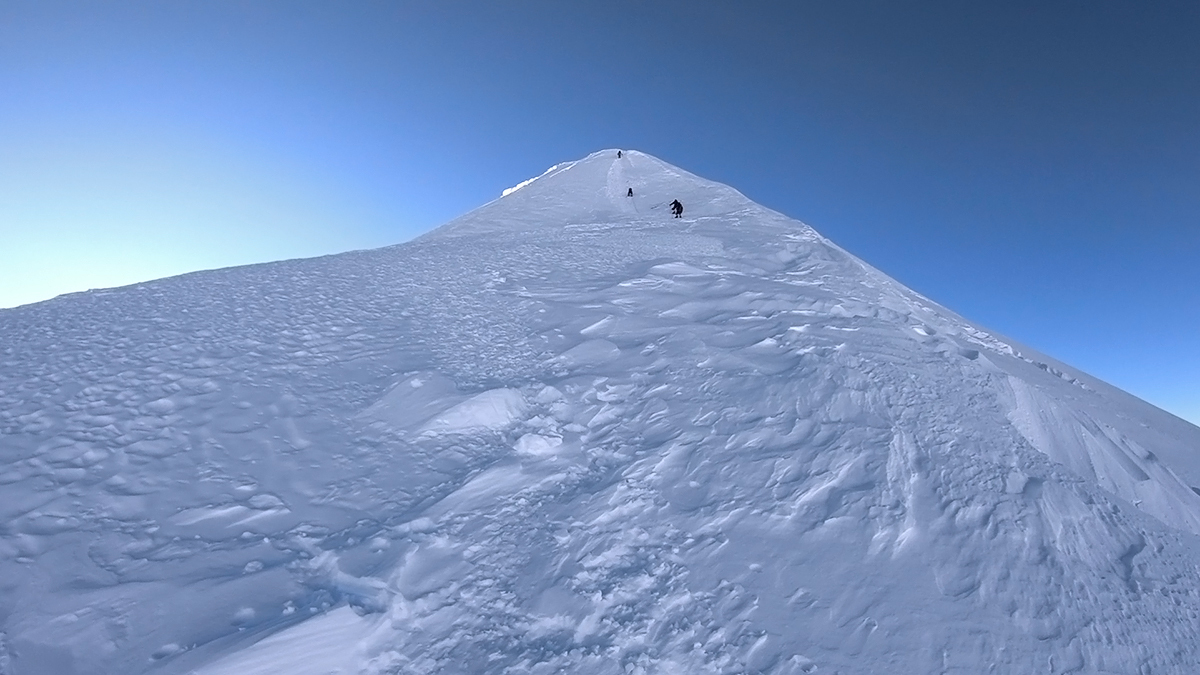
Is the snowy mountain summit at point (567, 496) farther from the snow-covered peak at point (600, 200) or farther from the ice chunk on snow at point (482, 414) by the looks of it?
the snow-covered peak at point (600, 200)

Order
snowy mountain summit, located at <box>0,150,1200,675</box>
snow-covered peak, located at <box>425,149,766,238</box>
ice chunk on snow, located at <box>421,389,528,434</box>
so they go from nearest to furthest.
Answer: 1. snowy mountain summit, located at <box>0,150,1200,675</box>
2. ice chunk on snow, located at <box>421,389,528,434</box>
3. snow-covered peak, located at <box>425,149,766,238</box>

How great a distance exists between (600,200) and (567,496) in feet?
73.1

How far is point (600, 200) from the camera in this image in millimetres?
27297

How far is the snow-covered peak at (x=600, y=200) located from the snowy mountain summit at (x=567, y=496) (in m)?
11.3

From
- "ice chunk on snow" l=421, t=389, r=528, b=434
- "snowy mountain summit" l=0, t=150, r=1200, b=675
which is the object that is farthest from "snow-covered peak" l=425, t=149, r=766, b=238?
"ice chunk on snow" l=421, t=389, r=528, b=434

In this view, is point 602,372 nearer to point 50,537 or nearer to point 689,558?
point 689,558

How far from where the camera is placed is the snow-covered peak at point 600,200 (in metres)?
22.2

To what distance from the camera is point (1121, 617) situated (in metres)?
5.22

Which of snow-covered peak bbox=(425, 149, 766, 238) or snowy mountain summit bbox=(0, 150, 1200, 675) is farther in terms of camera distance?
snow-covered peak bbox=(425, 149, 766, 238)

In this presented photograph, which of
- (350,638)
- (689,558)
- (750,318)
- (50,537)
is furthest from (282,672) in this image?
(750,318)

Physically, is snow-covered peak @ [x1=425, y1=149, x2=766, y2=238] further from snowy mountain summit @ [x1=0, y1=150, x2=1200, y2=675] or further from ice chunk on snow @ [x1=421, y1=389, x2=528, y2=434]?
ice chunk on snow @ [x1=421, y1=389, x2=528, y2=434]

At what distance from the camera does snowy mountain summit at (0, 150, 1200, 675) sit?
4754mm

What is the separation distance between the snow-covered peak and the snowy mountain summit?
1129 centimetres

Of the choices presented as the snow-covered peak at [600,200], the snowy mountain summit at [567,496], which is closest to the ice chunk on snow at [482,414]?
the snowy mountain summit at [567,496]
